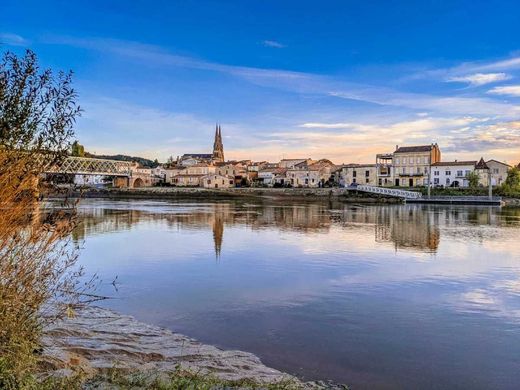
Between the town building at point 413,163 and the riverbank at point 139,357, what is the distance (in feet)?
279

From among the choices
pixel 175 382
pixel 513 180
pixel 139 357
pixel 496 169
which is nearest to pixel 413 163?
pixel 496 169

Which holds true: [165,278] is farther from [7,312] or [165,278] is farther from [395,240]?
[395,240]

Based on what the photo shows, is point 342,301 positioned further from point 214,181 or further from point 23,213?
point 214,181

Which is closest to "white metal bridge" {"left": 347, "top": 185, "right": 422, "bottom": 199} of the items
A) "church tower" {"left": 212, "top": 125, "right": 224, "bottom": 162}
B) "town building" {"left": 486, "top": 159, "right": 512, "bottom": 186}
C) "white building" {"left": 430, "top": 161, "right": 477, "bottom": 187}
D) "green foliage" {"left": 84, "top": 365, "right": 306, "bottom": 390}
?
"white building" {"left": 430, "top": 161, "right": 477, "bottom": 187}

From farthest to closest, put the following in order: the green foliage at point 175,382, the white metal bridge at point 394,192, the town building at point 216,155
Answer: the town building at point 216,155, the white metal bridge at point 394,192, the green foliage at point 175,382

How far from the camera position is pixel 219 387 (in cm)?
561

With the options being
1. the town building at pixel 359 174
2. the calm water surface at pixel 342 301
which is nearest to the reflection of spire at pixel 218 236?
the calm water surface at pixel 342 301

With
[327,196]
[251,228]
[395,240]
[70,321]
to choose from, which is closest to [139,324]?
[70,321]

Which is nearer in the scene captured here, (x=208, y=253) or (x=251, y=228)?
(x=208, y=253)

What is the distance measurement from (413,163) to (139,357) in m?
89.0

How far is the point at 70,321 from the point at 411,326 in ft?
20.8

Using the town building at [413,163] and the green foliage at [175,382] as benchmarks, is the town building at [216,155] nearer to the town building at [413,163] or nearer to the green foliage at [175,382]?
the town building at [413,163]

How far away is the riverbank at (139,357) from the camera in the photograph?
5.95 m

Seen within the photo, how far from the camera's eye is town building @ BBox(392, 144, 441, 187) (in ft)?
290
